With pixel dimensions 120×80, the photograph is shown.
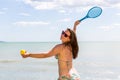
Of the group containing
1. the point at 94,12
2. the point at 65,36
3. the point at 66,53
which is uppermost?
the point at 94,12

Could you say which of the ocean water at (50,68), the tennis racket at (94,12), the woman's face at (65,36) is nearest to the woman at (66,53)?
the woman's face at (65,36)

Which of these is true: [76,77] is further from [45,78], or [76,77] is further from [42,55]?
[45,78]

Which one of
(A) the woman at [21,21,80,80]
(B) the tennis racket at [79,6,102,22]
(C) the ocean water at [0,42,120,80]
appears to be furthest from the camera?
(C) the ocean water at [0,42,120,80]

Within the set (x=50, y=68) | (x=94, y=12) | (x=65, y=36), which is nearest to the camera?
(x=65, y=36)

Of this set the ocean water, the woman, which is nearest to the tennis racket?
the woman

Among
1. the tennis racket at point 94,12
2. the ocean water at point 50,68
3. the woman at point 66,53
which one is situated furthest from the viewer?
the ocean water at point 50,68

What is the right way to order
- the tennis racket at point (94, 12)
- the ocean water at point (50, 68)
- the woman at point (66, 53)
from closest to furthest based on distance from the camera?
the woman at point (66, 53) → the tennis racket at point (94, 12) → the ocean water at point (50, 68)

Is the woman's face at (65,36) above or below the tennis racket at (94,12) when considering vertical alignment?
below

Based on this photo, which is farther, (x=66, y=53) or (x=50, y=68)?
(x=50, y=68)

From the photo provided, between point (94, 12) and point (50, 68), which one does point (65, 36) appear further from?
point (50, 68)

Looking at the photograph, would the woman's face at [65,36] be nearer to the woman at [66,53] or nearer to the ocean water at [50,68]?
the woman at [66,53]

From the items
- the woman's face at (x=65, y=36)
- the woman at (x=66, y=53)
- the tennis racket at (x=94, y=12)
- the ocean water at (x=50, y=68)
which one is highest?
the tennis racket at (x=94, y=12)

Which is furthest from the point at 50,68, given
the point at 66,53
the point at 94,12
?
the point at 66,53

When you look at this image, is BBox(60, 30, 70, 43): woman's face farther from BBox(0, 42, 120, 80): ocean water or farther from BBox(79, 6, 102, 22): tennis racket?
BBox(0, 42, 120, 80): ocean water
